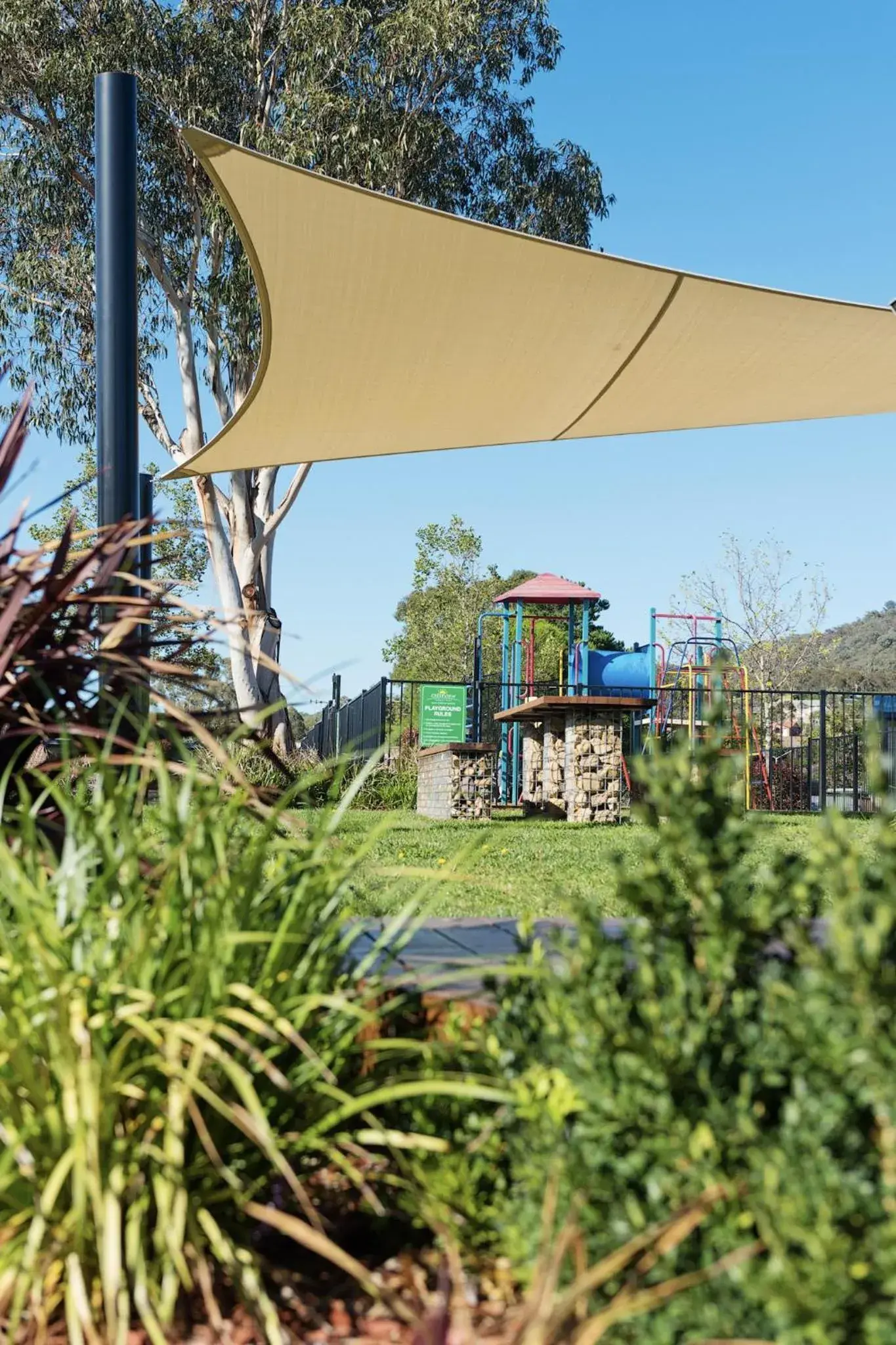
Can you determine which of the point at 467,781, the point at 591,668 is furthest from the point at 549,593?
the point at 467,781

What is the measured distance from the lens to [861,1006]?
100 centimetres

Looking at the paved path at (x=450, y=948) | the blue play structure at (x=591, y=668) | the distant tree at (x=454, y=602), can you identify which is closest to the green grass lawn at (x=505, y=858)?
the paved path at (x=450, y=948)

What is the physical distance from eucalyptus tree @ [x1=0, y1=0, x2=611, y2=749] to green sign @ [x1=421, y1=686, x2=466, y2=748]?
72.3 inches

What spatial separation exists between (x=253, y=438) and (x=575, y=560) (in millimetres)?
14645

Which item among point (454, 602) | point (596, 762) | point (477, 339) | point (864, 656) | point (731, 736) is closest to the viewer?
point (477, 339)

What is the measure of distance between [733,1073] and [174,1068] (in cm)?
56

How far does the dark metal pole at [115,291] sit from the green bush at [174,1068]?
122 cm

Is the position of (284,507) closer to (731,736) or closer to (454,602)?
(731,736)

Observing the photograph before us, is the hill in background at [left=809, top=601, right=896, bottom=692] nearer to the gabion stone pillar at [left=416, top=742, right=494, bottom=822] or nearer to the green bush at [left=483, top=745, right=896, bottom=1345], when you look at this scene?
the gabion stone pillar at [left=416, top=742, right=494, bottom=822]

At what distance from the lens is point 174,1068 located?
1177 millimetres

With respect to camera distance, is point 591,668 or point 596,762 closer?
point 596,762

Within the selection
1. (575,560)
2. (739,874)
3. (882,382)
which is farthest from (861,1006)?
(575,560)

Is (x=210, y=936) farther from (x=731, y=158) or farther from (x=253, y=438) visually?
(x=731, y=158)

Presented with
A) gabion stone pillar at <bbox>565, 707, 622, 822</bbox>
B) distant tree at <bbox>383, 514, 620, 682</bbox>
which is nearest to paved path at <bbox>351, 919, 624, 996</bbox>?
gabion stone pillar at <bbox>565, 707, 622, 822</bbox>
